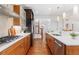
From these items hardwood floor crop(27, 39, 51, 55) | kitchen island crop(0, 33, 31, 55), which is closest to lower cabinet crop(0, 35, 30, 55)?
kitchen island crop(0, 33, 31, 55)

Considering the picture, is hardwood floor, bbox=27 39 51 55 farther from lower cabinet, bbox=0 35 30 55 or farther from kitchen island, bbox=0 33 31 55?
kitchen island, bbox=0 33 31 55

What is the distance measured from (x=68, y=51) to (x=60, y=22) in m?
2.11

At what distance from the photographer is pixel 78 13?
2.98 metres

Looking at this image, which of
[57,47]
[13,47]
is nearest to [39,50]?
[57,47]

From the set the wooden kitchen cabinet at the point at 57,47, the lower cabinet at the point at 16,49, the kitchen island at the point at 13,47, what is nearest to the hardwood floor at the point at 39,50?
the wooden kitchen cabinet at the point at 57,47

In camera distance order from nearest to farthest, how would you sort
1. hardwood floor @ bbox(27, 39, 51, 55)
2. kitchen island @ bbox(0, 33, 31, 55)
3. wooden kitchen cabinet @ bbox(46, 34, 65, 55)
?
kitchen island @ bbox(0, 33, 31, 55), wooden kitchen cabinet @ bbox(46, 34, 65, 55), hardwood floor @ bbox(27, 39, 51, 55)

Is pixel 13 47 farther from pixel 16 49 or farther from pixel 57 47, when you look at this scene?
pixel 57 47

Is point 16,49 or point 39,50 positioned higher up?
point 16,49

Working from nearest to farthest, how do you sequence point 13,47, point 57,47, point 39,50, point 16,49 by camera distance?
1. point 13,47
2. point 16,49
3. point 57,47
4. point 39,50

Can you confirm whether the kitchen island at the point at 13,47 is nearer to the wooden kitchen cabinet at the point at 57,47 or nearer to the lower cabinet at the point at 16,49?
the lower cabinet at the point at 16,49
